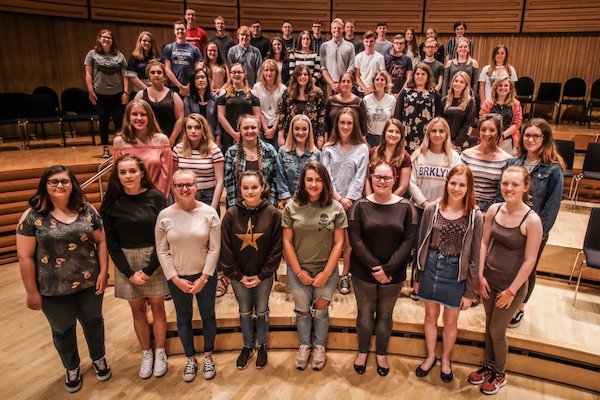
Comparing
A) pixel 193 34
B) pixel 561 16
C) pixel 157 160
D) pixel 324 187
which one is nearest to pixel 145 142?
pixel 157 160

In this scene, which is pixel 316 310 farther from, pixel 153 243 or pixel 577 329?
pixel 577 329

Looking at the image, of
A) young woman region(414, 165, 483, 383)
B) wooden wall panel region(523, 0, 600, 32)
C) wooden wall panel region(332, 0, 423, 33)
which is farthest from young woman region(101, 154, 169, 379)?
wooden wall panel region(523, 0, 600, 32)

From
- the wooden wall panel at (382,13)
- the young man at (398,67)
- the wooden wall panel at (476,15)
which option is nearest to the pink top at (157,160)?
the young man at (398,67)

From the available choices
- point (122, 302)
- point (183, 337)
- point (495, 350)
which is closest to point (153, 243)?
point (183, 337)

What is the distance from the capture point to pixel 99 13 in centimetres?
744

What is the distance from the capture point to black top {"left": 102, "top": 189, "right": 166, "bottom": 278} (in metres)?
2.63

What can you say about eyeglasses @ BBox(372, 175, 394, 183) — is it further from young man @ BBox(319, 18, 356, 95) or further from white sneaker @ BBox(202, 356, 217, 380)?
young man @ BBox(319, 18, 356, 95)

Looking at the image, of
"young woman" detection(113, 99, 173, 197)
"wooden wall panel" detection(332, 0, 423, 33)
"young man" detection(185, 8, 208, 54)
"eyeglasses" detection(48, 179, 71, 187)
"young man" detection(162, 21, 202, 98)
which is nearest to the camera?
"eyeglasses" detection(48, 179, 71, 187)

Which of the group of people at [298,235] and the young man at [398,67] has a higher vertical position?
the young man at [398,67]

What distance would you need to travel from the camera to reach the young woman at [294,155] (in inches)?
124

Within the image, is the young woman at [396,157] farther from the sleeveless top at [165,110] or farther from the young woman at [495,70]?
the young woman at [495,70]

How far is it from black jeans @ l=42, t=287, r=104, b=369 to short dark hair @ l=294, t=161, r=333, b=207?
1454 millimetres

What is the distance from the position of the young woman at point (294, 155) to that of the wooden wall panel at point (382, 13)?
6.46m

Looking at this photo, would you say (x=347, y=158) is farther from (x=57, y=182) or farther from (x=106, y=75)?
(x=106, y=75)
